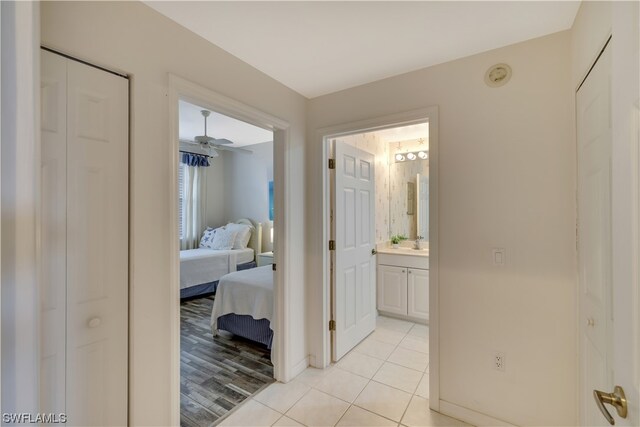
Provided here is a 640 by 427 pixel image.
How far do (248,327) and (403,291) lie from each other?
1860 mm

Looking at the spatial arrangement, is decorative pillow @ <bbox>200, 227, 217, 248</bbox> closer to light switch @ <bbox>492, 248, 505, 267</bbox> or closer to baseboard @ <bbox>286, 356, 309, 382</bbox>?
baseboard @ <bbox>286, 356, 309, 382</bbox>

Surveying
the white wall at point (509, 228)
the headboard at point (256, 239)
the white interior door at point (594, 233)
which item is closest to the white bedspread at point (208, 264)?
the headboard at point (256, 239)

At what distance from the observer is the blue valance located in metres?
5.21

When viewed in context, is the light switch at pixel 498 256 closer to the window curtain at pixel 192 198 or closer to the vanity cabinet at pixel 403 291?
the vanity cabinet at pixel 403 291

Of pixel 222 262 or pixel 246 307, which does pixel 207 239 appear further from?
pixel 246 307

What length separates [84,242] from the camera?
1135 mm

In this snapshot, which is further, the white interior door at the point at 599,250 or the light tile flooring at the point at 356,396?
the light tile flooring at the point at 356,396

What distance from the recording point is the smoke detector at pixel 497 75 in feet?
5.41

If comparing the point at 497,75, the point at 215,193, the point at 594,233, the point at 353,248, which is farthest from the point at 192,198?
the point at 594,233

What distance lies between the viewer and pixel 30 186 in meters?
A: 0.63

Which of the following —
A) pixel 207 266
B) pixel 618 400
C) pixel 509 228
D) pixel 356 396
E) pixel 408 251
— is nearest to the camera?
pixel 618 400

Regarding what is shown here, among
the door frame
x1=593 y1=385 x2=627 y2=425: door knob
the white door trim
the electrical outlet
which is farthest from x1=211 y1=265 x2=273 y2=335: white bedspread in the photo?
x1=593 y1=385 x2=627 y2=425: door knob

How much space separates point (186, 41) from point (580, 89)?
2.07 meters

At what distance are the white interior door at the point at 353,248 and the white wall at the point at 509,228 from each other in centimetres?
89
